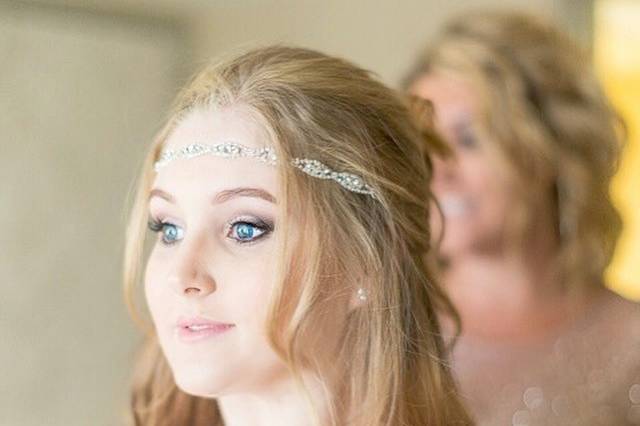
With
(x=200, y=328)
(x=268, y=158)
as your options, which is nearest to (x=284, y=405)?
(x=200, y=328)

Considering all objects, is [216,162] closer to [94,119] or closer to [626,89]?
[94,119]

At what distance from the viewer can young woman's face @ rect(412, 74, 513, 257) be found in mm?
1723

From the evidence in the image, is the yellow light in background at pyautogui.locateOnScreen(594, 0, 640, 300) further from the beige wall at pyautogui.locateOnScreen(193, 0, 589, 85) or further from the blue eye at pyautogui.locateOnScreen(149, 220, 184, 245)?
the blue eye at pyautogui.locateOnScreen(149, 220, 184, 245)

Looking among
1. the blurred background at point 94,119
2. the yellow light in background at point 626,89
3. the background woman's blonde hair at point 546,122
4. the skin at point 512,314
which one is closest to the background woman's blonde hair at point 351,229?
the skin at point 512,314

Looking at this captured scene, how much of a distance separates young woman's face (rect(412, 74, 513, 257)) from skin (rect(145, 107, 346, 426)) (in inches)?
28.7

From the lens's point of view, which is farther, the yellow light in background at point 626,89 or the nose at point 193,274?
the yellow light in background at point 626,89

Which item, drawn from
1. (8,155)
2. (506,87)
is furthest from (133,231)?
(8,155)

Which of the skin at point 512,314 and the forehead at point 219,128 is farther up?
the forehead at point 219,128

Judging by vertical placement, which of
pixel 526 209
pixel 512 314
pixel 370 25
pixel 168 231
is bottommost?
pixel 512 314

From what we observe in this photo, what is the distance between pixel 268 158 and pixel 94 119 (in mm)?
1141

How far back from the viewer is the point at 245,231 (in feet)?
3.25

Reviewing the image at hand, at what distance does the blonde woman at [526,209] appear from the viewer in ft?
5.52

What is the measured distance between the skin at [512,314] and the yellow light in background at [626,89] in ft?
1.21

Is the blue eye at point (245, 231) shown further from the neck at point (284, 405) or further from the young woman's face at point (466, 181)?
the young woman's face at point (466, 181)
